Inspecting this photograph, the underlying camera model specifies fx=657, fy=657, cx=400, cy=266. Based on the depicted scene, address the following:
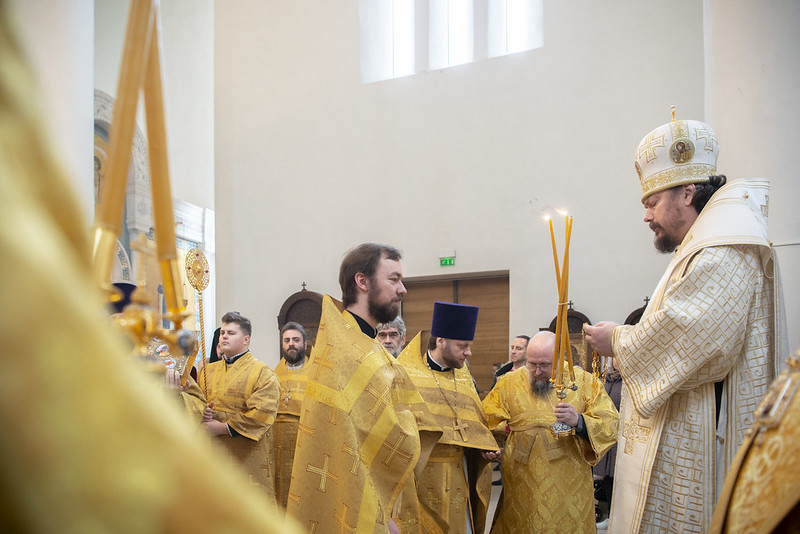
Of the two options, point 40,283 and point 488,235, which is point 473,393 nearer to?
point 40,283

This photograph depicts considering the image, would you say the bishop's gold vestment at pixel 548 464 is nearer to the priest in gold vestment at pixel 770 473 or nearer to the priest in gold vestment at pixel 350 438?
the priest in gold vestment at pixel 350 438

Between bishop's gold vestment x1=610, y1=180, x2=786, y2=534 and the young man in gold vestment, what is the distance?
3888 millimetres

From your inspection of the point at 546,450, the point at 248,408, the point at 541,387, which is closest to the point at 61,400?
the point at 546,450

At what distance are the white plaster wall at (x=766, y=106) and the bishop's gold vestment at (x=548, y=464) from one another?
5.88 ft

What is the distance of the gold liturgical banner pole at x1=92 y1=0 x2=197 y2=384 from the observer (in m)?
0.71

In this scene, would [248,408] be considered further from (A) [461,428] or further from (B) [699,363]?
(B) [699,363]

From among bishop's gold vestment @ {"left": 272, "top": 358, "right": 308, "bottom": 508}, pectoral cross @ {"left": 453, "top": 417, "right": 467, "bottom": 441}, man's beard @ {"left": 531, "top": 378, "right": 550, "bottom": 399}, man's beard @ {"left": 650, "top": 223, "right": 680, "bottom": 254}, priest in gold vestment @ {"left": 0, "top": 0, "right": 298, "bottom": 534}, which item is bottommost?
bishop's gold vestment @ {"left": 272, "top": 358, "right": 308, "bottom": 508}

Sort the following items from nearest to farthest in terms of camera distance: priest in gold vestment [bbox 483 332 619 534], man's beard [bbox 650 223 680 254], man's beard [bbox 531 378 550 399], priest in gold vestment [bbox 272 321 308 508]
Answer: man's beard [bbox 650 223 680 254]
priest in gold vestment [bbox 483 332 619 534]
man's beard [bbox 531 378 550 399]
priest in gold vestment [bbox 272 321 308 508]

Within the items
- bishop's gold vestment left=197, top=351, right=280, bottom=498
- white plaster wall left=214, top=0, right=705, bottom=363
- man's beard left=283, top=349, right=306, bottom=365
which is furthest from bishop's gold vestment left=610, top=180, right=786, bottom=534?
white plaster wall left=214, top=0, right=705, bottom=363

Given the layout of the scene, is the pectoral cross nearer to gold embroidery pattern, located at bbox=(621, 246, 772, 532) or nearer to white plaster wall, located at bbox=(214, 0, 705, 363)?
gold embroidery pattern, located at bbox=(621, 246, 772, 532)

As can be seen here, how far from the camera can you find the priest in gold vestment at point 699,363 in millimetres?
2367

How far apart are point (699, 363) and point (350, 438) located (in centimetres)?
135

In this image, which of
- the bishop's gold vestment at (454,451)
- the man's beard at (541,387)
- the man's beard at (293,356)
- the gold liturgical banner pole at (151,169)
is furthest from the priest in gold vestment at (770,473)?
the man's beard at (293,356)

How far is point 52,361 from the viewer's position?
0.98 feet
